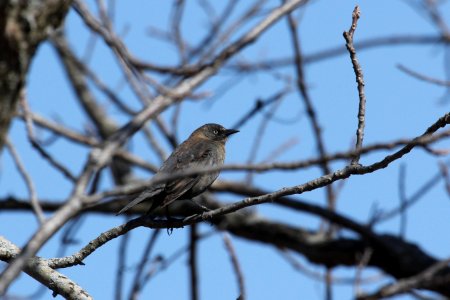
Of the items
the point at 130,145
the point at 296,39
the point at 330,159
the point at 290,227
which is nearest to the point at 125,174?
the point at 130,145

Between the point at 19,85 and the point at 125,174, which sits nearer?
the point at 19,85

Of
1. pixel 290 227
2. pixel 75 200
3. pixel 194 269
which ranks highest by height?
pixel 290 227

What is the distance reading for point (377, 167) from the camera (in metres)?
3.19

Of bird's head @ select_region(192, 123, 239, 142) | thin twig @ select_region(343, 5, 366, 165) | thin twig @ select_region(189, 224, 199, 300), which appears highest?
bird's head @ select_region(192, 123, 239, 142)

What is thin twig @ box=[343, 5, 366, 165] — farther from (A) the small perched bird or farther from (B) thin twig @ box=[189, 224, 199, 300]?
(B) thin twig @ box=[189, 224, 199, 300]

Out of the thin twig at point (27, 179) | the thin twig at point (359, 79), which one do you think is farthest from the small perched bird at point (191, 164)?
the thin twig at point (359, 79)

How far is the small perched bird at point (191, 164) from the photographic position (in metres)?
5.65

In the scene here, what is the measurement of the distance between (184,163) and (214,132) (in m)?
1.25

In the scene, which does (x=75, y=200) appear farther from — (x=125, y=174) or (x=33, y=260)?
(x=125, y=174)

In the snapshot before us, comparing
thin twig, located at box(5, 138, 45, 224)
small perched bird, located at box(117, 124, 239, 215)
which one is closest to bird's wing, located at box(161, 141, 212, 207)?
small perched bird, located at box(117, 124, 239, 215)

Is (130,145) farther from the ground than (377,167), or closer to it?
farther from the ground

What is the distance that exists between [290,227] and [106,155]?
6.98 m

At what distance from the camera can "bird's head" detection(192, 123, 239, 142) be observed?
24.9ft

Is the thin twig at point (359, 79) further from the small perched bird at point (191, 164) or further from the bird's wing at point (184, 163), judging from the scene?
the bird's wing at point (184, 163)
